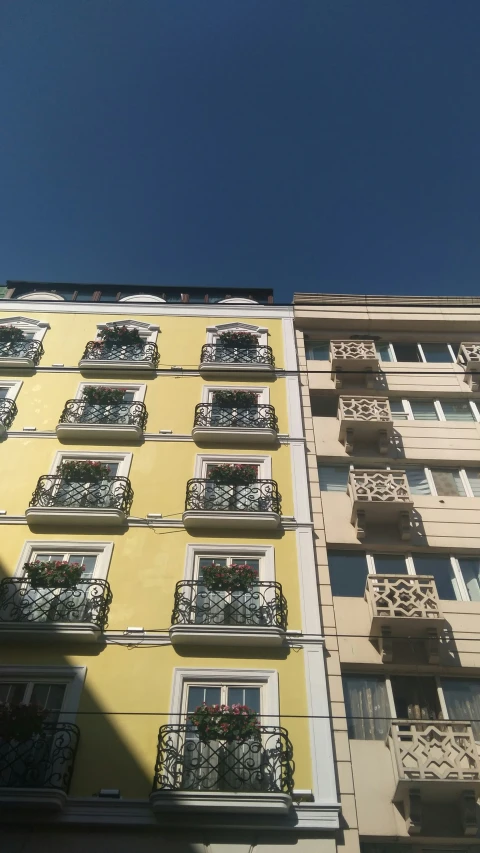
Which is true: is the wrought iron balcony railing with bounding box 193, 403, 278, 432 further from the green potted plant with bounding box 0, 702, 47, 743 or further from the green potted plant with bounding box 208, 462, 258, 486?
the green potted plant with bounding box 0, 702, 47, 743

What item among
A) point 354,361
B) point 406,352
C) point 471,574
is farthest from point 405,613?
point 406,352

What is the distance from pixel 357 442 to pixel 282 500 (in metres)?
3.60

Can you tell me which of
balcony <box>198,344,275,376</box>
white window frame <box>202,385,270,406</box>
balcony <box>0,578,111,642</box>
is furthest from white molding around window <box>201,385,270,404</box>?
balcony <box>0,578,111,642</box>

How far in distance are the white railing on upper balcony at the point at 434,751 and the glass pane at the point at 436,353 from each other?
12.8 metres

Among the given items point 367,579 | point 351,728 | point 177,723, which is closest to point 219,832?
point 177,723

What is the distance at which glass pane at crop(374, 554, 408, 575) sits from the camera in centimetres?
1591

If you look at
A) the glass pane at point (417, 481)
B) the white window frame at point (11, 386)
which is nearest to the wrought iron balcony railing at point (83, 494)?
the white window frame at point (11, 386)

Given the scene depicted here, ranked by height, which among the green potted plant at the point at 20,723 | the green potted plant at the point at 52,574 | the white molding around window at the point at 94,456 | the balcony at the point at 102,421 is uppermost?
the balcony at the point at 102,421

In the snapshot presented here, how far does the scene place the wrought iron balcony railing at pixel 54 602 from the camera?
44.9ft

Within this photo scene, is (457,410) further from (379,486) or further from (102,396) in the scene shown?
(102,396)

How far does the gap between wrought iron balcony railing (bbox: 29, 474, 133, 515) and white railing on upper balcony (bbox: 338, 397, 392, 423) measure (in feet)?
21.6

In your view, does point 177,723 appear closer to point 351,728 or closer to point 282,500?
point 351,728

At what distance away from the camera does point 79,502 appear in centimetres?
1612

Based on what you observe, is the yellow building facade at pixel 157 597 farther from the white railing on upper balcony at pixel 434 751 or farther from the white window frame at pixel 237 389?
the white railing on upper balcony at pixel 434 751
